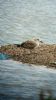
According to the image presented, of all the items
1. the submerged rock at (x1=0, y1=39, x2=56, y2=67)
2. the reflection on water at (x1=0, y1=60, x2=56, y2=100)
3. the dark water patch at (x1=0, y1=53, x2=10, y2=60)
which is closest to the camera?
the reflection on water at (x1=0, y1=60, x2=56, y2=100)

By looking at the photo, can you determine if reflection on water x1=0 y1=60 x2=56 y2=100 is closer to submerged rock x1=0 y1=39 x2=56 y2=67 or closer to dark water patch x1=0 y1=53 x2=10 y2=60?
dark water patch x1=0 y1=53 x2=10 y2=60

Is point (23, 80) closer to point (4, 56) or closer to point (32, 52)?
point (4, 56)

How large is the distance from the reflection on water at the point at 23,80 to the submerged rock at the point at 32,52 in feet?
3.29

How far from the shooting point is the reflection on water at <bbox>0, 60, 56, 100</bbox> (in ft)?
40.7

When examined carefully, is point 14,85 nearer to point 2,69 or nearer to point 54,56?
point 2,69

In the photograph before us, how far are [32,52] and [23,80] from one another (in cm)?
670

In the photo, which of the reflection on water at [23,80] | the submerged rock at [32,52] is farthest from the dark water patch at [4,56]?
the reflection on water at [23,80]

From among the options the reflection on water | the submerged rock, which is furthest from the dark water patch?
the reflection on water

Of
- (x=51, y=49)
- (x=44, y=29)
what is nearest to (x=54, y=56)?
(x=51, y=49)

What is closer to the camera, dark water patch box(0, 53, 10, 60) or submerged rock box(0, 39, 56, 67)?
submerged rock box(0, 39, 56, 67)

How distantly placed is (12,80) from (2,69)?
2.36m

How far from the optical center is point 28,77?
50.3 ft

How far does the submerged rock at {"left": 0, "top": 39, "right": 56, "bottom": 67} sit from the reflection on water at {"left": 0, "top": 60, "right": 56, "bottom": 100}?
3.29ft

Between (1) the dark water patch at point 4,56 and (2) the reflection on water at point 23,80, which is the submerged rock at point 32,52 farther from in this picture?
(2) the reflection on water at point 23,80
